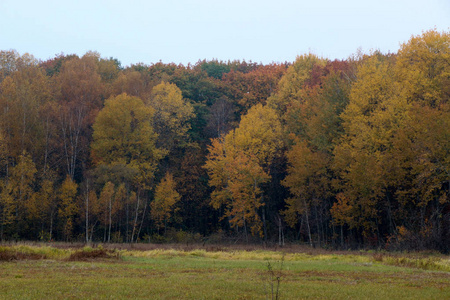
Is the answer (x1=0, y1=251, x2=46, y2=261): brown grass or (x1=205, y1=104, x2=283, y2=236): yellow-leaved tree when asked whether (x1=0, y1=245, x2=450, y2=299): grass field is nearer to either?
(x1=0, y1=251, x2=46, y2=261): brown grass

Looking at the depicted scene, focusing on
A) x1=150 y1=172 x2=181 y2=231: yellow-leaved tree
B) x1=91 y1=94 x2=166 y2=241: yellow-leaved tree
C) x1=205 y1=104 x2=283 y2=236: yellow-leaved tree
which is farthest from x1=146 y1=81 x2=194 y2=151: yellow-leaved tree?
x1=150 y1=172 x2=181 y2=231: yellow-leaved tree

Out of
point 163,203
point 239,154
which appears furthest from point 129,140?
point 239,154

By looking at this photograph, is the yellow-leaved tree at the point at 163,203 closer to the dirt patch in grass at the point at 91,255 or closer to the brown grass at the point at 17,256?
the dirt patch in grass at the point at 91,255

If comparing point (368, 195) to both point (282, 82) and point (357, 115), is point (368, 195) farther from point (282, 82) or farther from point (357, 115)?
point (282, 82)

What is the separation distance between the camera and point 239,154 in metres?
60.1

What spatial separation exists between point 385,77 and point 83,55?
6018 centimetres

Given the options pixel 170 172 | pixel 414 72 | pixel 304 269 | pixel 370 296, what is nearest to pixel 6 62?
pixel 170 172

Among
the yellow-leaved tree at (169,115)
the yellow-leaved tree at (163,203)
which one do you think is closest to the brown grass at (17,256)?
the yellow-leaved tree at (163,203)

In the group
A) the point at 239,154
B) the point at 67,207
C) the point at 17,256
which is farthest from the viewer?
the point at 239,154

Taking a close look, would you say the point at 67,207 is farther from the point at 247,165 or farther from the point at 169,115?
the point at 247,165

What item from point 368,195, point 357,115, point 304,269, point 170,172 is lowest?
point 304,269

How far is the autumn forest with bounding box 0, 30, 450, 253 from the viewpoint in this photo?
1681 inches

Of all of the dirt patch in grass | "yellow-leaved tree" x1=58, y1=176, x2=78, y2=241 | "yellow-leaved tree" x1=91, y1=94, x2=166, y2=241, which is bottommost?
the dirt patch in grass

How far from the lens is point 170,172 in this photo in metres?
68.4
